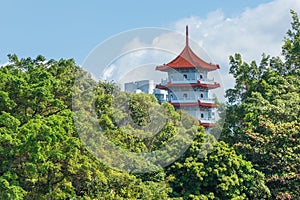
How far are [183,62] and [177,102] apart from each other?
5.64 feet

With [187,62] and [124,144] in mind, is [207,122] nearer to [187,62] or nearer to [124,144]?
[187,62]

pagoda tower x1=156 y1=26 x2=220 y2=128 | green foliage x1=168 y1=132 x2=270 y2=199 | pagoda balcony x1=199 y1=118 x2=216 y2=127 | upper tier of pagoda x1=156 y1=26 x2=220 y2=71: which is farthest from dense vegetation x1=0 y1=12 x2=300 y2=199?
upper tier of pagoda x1=156 y1=26 x2=220 y2=71

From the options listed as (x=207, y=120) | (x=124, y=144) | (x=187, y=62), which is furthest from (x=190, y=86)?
(x=124, y=144)

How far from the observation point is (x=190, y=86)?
22969 millimetres

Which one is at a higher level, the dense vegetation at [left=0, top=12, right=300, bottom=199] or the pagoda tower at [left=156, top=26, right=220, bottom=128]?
the pagoda tower at [left=156, top=26, right=220, bottom=128]

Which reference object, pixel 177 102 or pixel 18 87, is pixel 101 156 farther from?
pixel 177 102

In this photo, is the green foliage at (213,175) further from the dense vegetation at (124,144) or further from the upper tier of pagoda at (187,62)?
the upper tier of pagoda at (187,62)

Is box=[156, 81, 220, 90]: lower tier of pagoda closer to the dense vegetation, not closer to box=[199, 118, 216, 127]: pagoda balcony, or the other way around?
box=[199, 118, 216, 127]: pagoda balcony

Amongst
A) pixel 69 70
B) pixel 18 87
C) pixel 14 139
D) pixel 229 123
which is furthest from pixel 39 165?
pixel 229 123

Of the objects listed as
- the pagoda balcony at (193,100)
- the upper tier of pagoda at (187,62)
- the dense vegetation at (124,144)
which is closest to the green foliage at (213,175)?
the dense vegetation at (124,144)

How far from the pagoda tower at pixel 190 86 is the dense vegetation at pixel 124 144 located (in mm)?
5345

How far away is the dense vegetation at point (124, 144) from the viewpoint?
11.0m

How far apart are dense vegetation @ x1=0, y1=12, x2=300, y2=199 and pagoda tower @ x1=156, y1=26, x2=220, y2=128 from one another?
17.5 feet

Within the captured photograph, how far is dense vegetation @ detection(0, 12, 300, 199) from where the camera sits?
11.0 m
